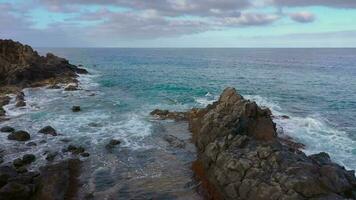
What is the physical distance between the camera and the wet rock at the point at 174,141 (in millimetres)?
34312

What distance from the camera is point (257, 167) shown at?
2188 centimetres

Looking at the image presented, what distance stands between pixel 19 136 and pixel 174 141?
15120 mm

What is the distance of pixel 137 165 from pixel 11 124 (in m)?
18.6

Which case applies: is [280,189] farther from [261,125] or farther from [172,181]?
[261,125]

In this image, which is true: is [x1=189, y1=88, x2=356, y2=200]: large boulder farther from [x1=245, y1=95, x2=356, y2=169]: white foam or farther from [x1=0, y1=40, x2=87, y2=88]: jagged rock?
[x1=0, y1=40, x2=87, y2=88]: jagged rock

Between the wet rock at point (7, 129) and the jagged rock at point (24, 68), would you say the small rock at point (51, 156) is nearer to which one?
the wet rock at point (7, 129)

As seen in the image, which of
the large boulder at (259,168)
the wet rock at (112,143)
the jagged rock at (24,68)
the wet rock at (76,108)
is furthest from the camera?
the jagged rock at (24,68)

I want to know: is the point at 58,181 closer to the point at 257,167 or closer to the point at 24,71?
the point at 257,167

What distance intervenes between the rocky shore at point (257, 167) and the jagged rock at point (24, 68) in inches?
1850

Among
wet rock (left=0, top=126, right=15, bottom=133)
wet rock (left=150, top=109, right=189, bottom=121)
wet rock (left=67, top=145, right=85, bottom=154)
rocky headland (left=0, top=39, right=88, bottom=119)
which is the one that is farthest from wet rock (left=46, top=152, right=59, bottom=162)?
rocky headland (left=0, top=39, right=88, bottom=119)

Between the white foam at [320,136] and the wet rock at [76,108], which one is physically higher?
the wet rock at [76,108]

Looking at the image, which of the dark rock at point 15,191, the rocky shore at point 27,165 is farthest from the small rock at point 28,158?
Answer: the dark rock at point 15,191

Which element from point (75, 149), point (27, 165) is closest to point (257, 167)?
point (75, 149)

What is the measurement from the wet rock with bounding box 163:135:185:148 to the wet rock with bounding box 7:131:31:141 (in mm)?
13536
